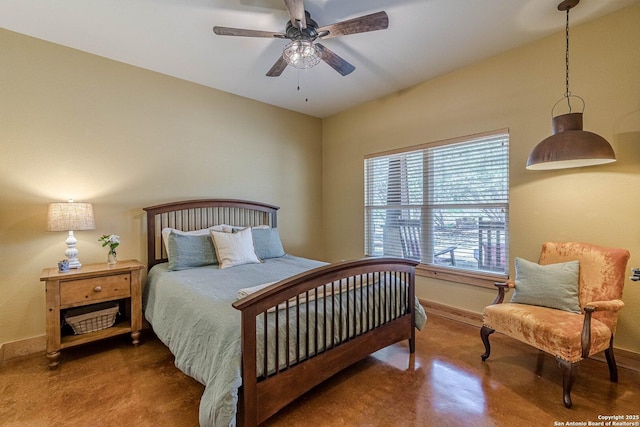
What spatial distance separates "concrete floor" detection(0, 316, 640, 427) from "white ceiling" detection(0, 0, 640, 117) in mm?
2838

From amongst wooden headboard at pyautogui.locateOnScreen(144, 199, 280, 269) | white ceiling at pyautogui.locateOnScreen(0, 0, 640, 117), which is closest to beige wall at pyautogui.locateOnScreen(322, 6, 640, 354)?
white ceiling at pyautogui.locateOnScreen(0, 0, 640, 117)

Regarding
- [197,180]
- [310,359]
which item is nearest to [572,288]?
[310,359]

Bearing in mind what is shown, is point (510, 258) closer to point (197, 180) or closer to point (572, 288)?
point (572, 288)

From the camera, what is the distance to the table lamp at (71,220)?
2.43 m

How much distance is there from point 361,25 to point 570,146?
1.72 meters

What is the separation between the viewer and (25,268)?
2582 mm

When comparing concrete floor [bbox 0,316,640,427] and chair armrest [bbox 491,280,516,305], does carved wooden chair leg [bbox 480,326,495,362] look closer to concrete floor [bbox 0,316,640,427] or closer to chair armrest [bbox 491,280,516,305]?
concrete floor [bbox 0,316,640,427]

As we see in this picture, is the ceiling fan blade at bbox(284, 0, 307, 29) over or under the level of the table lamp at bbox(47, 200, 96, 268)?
over

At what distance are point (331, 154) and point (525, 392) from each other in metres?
3.78

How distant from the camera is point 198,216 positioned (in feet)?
11.6

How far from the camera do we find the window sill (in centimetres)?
303

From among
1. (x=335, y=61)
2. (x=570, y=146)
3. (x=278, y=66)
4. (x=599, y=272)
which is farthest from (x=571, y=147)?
(x=278, y=66)

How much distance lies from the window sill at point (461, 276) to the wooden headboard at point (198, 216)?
215 centimetres

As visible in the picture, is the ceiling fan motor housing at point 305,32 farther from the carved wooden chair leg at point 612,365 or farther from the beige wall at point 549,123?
the carved wooden chair leg at point 612,365
